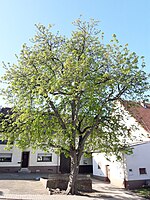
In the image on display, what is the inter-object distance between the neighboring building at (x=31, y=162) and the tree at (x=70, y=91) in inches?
477

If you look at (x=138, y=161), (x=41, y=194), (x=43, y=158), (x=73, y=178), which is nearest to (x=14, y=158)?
(x=43, y=158)

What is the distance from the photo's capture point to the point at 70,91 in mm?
12688

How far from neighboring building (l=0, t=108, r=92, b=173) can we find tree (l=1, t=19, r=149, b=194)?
12106mm

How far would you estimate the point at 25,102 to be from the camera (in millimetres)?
13703

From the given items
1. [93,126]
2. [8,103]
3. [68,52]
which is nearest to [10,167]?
[8,103]

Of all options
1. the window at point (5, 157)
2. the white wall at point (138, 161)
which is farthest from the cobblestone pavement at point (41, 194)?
the window at point (5, 157)

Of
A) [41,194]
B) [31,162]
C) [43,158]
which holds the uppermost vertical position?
[43,158]

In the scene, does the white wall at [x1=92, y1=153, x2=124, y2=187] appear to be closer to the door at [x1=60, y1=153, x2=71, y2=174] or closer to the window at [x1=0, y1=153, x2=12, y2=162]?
the door at [x1=60, y1=153, x2=71, y2=174]

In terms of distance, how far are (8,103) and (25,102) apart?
5.44 feet

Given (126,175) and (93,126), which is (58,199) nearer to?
(93,126)

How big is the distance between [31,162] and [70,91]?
54.9ft

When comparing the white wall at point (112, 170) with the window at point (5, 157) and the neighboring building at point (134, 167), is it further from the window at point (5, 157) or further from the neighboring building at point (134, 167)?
the window at point (5, 157)

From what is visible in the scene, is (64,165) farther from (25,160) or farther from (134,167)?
(134,167)

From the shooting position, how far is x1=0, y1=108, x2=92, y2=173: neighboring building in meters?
24.9
